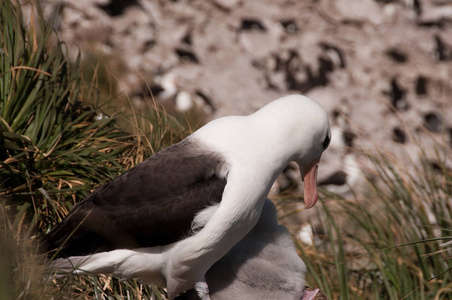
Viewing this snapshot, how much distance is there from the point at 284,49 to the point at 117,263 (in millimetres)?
6158

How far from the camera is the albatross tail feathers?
289cm

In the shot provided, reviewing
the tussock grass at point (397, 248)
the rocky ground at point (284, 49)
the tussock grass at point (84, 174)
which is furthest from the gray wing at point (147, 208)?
the rocky ground at point (284, 49)

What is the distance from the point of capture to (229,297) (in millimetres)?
3037

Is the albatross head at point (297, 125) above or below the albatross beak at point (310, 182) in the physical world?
above

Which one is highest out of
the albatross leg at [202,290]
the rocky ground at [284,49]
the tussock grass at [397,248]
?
the albatross leg at [202,290]

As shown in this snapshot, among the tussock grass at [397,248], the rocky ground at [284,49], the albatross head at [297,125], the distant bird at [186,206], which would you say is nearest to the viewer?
the distant bird at [186,206]

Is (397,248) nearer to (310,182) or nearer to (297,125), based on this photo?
(310,182)

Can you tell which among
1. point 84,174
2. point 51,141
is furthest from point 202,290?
point 51,141

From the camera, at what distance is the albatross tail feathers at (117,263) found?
2889 mm

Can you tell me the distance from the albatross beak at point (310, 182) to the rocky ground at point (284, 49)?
184 inches

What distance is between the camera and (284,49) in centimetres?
856

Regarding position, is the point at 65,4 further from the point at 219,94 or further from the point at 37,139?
the point at 37,139

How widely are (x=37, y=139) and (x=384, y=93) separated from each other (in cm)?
594

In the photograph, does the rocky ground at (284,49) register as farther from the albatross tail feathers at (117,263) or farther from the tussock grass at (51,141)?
the albatross tail feathers at (117,263)
